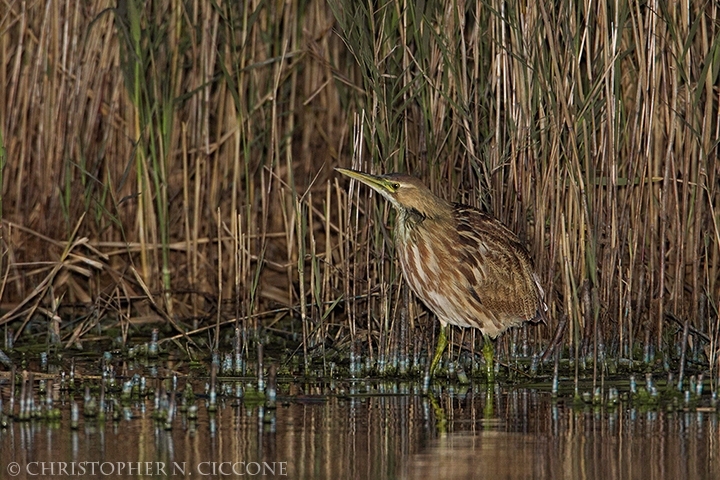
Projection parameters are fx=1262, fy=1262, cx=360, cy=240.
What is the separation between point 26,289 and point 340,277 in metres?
1.72

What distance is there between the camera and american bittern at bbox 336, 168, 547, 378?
5.12 meters

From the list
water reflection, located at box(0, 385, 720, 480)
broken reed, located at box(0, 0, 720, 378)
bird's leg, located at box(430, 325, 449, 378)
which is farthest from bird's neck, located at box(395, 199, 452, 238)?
water reflection, located at box(0, 385, 720, 480)

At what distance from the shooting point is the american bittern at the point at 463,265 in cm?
512

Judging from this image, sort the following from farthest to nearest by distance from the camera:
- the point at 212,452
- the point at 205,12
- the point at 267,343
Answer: the point at 205,12
the point at 267,343
the point at 212,452

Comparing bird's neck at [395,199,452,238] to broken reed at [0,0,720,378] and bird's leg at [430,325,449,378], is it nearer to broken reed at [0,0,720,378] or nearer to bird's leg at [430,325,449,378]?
broken reed at [0,0,720,378]

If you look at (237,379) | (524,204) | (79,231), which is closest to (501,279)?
(524,204)

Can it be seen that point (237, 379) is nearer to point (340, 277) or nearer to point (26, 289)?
point (340, 277)

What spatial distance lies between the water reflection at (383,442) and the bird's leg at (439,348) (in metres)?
0.50

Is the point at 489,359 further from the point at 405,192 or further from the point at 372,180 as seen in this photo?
the point at 372,180

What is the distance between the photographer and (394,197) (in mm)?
5090

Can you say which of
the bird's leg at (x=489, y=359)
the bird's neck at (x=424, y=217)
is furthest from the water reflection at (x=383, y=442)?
the bird's neck at (x=424, y=217)

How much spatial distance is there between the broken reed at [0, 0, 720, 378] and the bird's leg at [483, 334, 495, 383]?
30 centimetres

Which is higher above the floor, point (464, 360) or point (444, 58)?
point (444, 58)

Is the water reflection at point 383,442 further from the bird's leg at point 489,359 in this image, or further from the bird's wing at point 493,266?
the bird's wing at point 493,266
